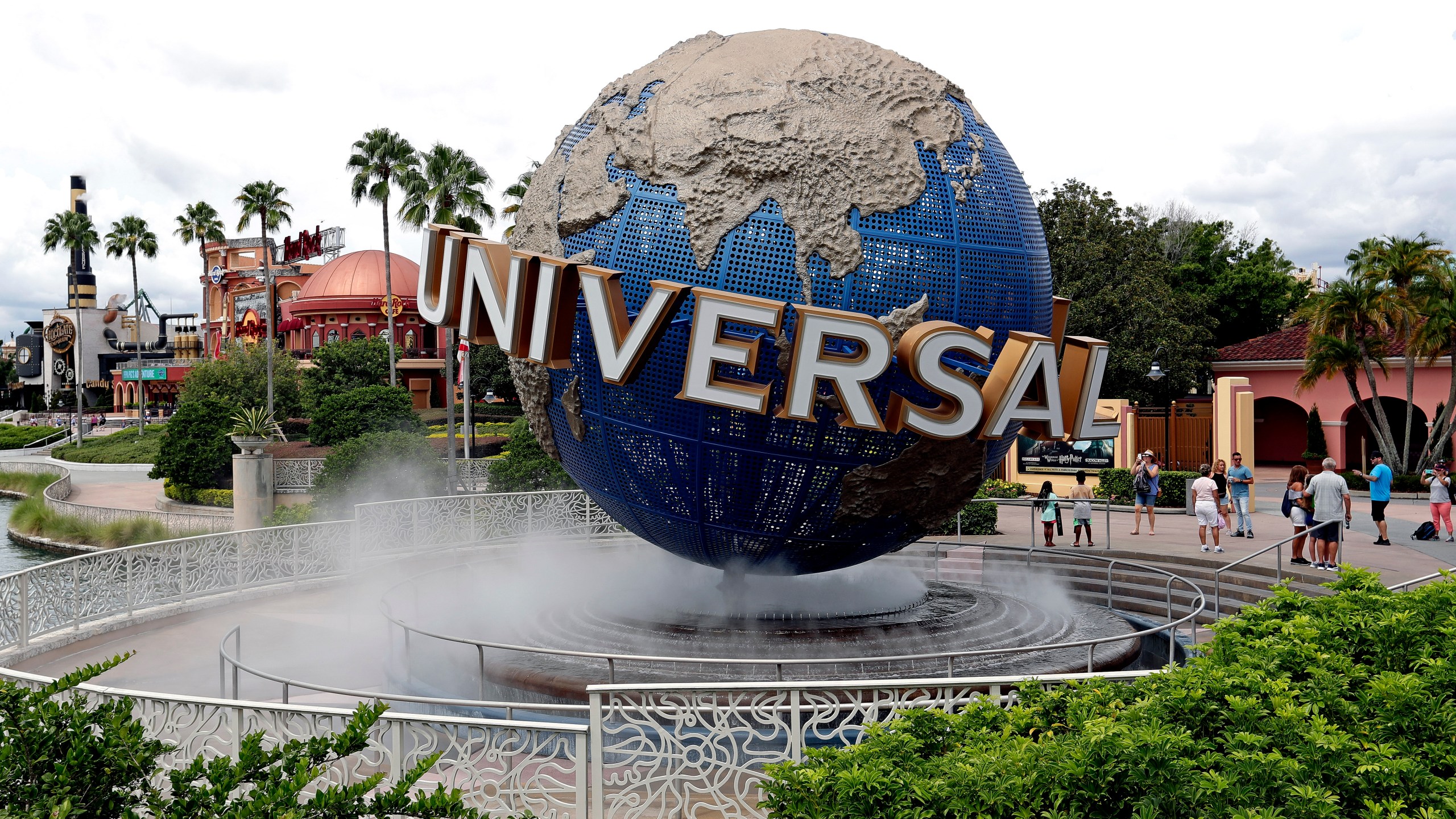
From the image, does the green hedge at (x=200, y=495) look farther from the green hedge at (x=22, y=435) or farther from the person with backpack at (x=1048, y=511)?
the green hedge at (x=22, y=435)

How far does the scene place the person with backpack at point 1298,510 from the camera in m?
14.9

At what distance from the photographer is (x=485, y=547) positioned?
15992 millimetres

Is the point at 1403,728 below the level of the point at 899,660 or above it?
above

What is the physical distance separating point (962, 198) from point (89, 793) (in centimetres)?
779

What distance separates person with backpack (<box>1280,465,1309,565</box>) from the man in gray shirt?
0.38 meters

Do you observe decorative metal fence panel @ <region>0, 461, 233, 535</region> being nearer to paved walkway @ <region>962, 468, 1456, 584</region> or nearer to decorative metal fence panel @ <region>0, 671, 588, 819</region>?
paved walkway @ <region>962, 468, 1456, 584</region>

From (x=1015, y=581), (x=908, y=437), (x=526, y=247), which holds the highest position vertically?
(x=526, y=247)

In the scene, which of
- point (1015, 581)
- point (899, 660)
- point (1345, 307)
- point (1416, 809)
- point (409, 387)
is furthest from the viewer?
point (409, 387)

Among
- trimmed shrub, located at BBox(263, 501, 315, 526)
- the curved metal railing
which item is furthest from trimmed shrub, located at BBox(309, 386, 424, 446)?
the curved metal railing

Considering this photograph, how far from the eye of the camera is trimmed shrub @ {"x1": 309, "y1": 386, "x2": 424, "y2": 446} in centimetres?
3234

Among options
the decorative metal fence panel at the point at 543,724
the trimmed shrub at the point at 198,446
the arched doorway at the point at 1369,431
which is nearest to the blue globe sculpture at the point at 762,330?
the decorative metal fence panel at the point at 543,724

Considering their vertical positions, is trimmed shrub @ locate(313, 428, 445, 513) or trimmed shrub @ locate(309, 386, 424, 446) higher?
trimmed shrub @ locate(309, 386, 424, 446)

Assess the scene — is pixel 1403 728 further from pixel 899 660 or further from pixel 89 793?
pixel 89 793

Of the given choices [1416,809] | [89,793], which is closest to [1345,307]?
[1416,809]
